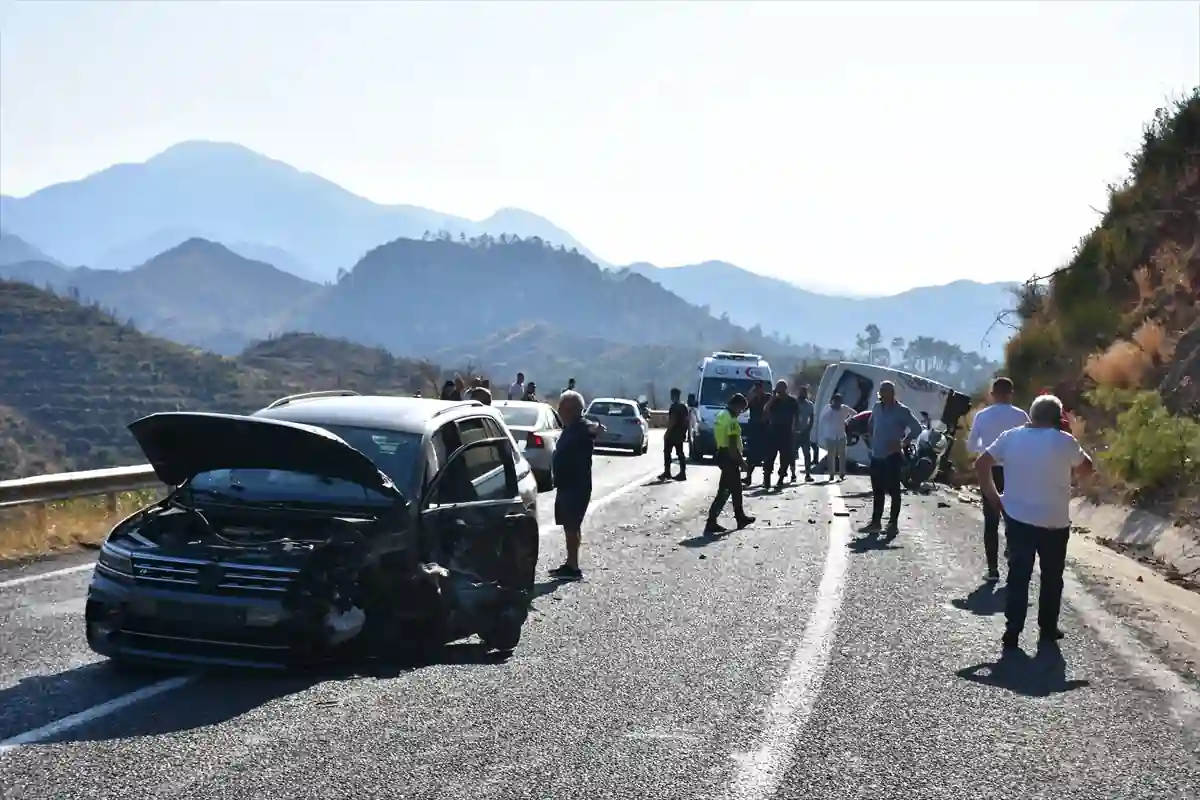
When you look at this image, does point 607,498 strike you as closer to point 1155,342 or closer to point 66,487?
point 66,487

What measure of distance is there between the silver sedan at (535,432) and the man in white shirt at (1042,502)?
12774 millimetres

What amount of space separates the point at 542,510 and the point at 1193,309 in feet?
46.4

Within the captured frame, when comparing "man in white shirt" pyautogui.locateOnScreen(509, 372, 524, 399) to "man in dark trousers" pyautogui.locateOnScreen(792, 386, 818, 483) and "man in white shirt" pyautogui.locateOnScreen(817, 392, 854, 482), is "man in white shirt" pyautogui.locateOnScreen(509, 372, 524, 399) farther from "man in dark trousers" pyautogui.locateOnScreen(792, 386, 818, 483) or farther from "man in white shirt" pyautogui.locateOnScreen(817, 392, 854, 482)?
"man in white shirt" pyautogui.locateOnScreen(817, 392, 854, 482)

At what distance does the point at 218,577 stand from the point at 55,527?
29.4ft

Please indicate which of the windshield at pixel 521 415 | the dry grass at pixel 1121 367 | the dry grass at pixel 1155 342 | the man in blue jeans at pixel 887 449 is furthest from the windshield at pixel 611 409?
the man in blue jeans at pixel 887 449

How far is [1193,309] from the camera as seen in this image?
26.2 meters

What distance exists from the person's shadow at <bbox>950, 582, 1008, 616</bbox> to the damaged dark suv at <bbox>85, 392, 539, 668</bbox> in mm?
4102

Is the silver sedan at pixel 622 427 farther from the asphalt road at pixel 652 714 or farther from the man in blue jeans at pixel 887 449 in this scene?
the asphalt road at pixel 652 714

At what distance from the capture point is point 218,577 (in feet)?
24.7

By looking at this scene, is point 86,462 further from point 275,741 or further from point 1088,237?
point 275,741

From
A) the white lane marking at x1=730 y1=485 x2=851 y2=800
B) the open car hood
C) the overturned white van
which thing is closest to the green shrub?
the white lane marking at x1=730 y1=485 x2=851 y2=800

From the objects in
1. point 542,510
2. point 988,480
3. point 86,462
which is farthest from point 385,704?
point 86,462

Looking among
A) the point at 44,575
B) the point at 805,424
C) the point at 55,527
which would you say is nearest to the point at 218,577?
the point at 44,575

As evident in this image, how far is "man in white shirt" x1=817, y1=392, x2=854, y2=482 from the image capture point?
2758 centimetres
